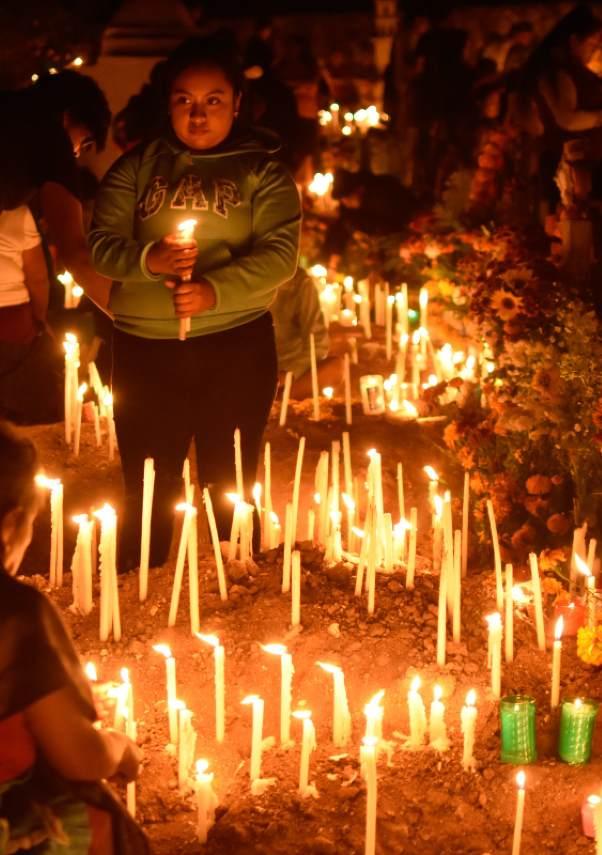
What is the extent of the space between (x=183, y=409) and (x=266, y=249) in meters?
0.62

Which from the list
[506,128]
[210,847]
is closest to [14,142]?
[210,847]

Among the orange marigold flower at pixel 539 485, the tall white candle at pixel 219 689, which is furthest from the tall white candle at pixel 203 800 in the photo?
the orange marigold flower at pixel 539 485

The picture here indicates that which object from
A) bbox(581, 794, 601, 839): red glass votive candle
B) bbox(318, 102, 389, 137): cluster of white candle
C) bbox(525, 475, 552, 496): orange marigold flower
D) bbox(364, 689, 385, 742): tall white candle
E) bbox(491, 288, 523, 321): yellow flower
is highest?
bbox(318, 102, 389, 137): cluster of white candle

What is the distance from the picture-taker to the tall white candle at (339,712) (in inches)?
141

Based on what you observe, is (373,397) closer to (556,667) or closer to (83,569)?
(83,569)

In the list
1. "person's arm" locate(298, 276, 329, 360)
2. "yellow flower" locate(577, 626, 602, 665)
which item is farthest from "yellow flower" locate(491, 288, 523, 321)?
"yellow flower" locate(577, 626, 602, 665)

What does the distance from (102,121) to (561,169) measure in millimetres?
2867

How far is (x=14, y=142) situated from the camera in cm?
454

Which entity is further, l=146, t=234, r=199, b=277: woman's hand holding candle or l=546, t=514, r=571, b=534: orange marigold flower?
l=546, t=514, r=571, b=534: orange marigold flower

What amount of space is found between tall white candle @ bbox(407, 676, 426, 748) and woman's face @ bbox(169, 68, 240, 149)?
184cm

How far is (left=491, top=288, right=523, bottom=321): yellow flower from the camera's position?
554 cm

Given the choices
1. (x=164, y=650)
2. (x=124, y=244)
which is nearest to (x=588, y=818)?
(x=164, y=650)

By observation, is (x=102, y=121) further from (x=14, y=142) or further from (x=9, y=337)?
(x=9, y=337)

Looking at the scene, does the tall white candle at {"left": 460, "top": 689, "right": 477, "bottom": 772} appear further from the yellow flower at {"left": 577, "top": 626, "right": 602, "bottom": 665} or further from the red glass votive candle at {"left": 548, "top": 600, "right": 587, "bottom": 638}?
the red glass votive candle at {"left": 548, "top": 600, "right": 587, "bottom": 638}
